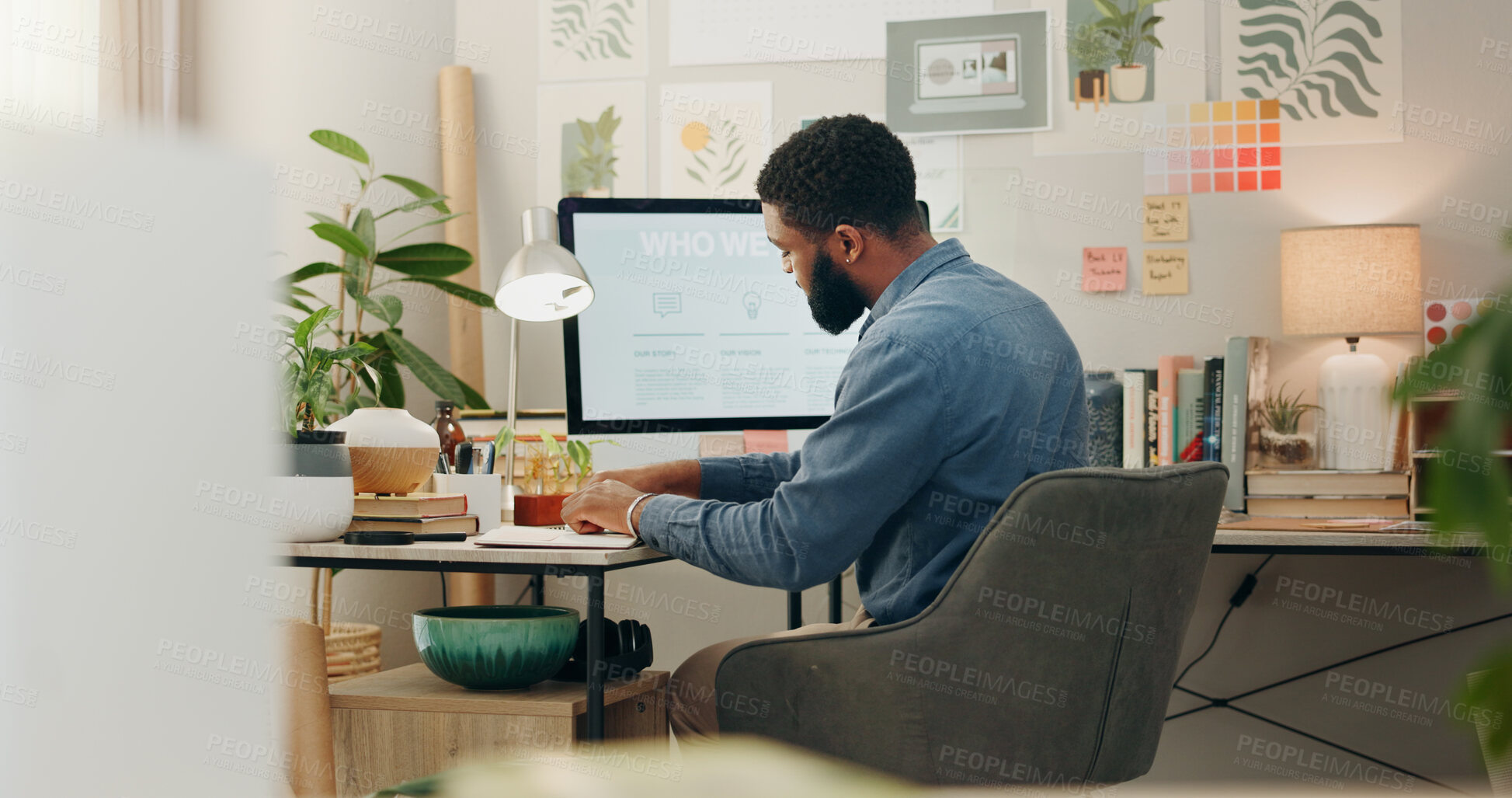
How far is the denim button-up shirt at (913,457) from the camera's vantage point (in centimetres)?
129

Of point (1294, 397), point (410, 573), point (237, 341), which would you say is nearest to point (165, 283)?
point (237, 341)

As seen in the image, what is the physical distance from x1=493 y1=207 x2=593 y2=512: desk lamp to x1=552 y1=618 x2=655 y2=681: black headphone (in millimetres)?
463

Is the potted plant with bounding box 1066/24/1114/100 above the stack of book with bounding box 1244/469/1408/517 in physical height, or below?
above

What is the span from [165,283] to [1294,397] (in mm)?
2608

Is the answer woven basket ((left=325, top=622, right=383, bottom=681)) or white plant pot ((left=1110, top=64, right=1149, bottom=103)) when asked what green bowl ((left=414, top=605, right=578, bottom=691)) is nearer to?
woven basket ((left=325, top=622, right=383, bottom=681))

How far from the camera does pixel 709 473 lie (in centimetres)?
180

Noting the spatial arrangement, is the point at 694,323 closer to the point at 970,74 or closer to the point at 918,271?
the point at 918,271

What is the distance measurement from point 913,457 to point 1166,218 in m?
1.54

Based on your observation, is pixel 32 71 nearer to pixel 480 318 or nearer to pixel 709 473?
pixel 480 318

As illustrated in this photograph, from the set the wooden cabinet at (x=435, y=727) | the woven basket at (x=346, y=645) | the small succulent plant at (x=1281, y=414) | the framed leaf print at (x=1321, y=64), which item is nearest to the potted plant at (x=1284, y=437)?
the small succulent plant at (x=1281, y=414)

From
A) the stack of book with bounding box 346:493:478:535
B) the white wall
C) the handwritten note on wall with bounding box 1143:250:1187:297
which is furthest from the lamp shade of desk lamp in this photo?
the white wall

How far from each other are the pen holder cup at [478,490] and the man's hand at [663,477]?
224 mm

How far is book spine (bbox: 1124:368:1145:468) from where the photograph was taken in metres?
2.36

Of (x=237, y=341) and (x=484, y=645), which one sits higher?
(x=237, y=341)
